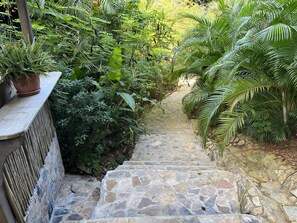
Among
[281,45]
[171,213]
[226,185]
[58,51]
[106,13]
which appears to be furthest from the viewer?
[106,13]

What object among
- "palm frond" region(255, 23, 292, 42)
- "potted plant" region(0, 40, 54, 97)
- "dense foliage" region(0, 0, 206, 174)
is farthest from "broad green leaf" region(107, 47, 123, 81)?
"palm frond" region(255, 23, 292, 42)

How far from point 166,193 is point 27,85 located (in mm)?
1302

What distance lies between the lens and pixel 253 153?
290 cm

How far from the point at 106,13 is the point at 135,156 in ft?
7.23

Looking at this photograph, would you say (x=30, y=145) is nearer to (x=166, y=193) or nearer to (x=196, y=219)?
(x=166, y=193)

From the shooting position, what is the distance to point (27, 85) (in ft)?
5.77

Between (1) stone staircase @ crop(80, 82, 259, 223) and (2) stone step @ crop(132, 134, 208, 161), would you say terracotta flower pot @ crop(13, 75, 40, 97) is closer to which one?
(1) stone staircase @ crop(80, 82, 259, 223)

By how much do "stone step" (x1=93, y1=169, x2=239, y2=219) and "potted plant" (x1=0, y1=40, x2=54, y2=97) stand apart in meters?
0.99

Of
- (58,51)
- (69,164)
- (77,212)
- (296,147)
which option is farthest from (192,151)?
(58,51)

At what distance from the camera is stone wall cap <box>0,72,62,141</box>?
1.31m

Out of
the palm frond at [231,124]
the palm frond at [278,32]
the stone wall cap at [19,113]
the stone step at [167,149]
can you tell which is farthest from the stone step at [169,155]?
the stone wall cap at [19,113]

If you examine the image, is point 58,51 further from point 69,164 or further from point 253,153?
point 253,153

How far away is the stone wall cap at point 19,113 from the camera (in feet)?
4.29

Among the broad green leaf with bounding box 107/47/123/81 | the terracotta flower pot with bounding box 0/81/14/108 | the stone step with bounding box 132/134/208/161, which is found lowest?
the stone step with bounding box 132/134/208/161
